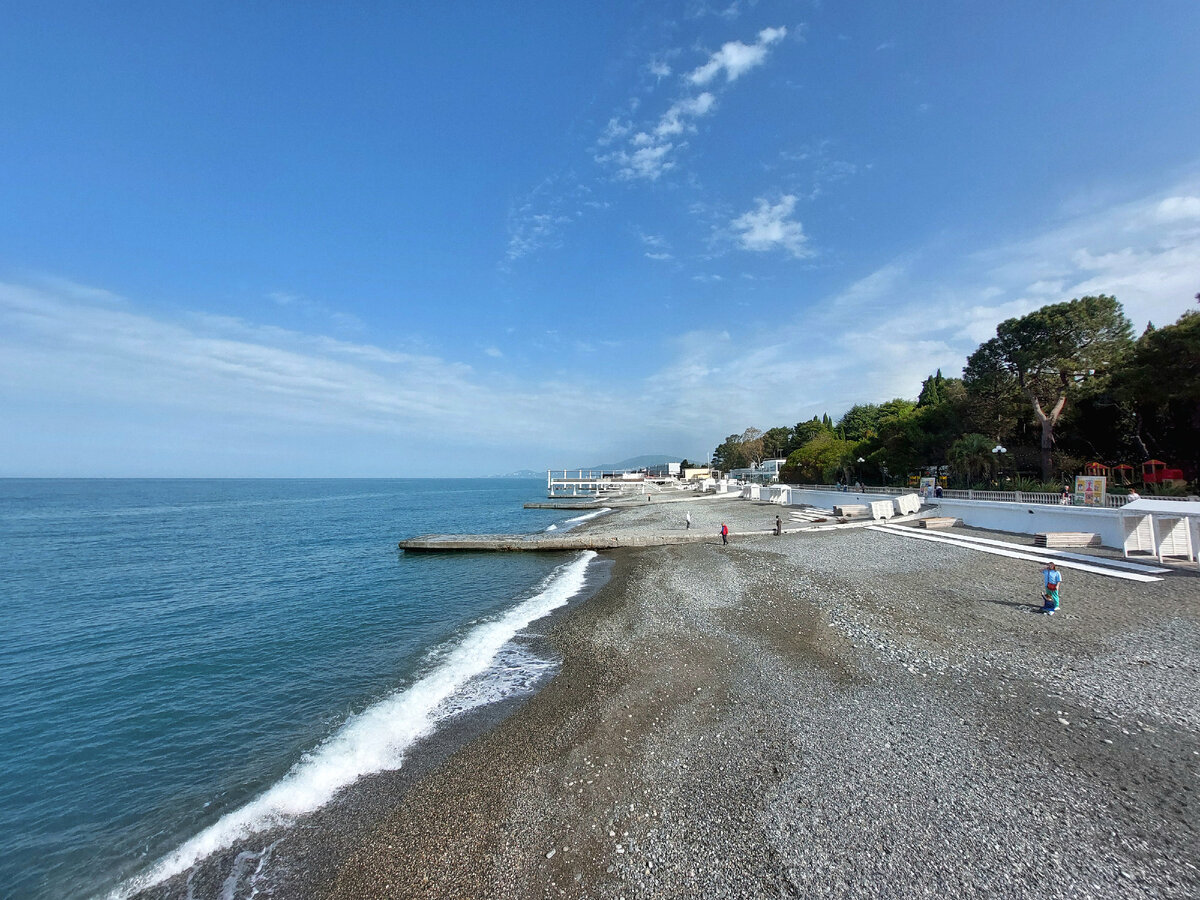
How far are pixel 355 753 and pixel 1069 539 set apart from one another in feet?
77.2

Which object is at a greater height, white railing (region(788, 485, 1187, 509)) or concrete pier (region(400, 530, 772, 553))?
white railing (region(788, 485, 1187, 509))

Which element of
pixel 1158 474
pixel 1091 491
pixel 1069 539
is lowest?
pixel 1069 539

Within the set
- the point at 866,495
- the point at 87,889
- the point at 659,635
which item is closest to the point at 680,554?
the point at 659,635

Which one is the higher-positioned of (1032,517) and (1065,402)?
(1065,402)

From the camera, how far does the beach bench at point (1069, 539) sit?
675 inches

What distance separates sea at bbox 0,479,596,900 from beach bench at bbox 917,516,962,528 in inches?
665

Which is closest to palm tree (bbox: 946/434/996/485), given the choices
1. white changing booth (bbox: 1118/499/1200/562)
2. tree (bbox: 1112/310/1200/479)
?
tree (bbox: 1112/310/1200/479)

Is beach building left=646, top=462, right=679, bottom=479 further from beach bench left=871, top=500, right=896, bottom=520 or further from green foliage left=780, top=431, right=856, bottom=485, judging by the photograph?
beach bench left=871, top=500, right=896, bottom=520

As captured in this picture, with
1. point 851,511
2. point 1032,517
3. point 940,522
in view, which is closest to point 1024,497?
point 1032,517

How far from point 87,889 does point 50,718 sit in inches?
264

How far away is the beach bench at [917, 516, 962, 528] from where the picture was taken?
23.3 meters

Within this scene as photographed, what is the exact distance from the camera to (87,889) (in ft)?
18.3

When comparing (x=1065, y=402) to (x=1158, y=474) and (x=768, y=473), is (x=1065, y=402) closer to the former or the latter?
(x=1158, y=474)

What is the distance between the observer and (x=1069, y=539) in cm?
1730
